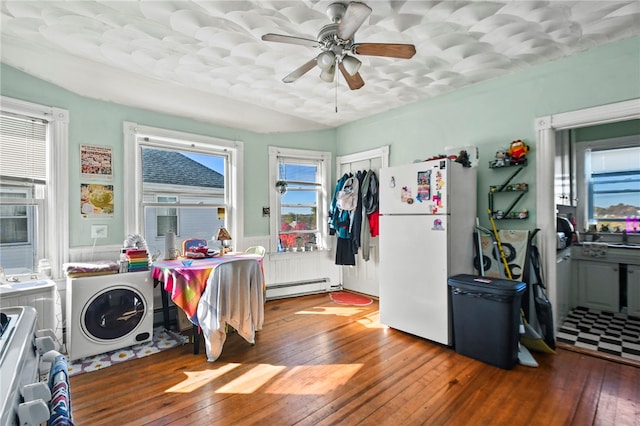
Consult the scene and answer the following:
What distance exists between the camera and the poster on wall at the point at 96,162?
3021 mm

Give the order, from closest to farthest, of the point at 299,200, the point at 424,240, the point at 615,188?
1. the point at 424,240
2. the point at 615,188
3. the point at 299,200

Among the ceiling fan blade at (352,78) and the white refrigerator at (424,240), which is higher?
the ceiling fan blade at (352,78)

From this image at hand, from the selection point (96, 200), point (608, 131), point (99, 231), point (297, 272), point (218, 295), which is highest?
point (608, 131)

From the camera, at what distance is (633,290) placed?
3.54 metres

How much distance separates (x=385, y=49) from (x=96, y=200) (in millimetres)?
3026

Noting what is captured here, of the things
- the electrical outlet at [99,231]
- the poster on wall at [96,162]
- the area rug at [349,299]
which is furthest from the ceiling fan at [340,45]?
the area rug at [349,299]

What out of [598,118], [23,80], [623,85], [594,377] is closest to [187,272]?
[23,80]

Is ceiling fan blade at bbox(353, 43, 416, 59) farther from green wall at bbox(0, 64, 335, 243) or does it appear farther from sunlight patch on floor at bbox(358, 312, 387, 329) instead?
sunlight patch on floor at bbox(358, 312, 387, 329)

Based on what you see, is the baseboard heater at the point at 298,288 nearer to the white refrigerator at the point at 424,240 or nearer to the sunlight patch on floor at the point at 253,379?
the white refrigerator at the point at 424,240

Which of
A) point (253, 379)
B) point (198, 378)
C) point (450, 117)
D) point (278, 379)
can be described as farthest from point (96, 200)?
point (450, 117)

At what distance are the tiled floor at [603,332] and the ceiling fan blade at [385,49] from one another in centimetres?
301

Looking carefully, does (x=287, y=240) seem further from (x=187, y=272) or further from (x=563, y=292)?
(x=563, y=292)

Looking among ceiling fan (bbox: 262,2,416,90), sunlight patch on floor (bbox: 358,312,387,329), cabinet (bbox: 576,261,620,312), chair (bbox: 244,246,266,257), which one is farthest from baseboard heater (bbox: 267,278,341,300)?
cabinet (bbox: 576,261,620,312)

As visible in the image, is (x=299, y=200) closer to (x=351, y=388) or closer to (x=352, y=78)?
(x=352, y=78)
